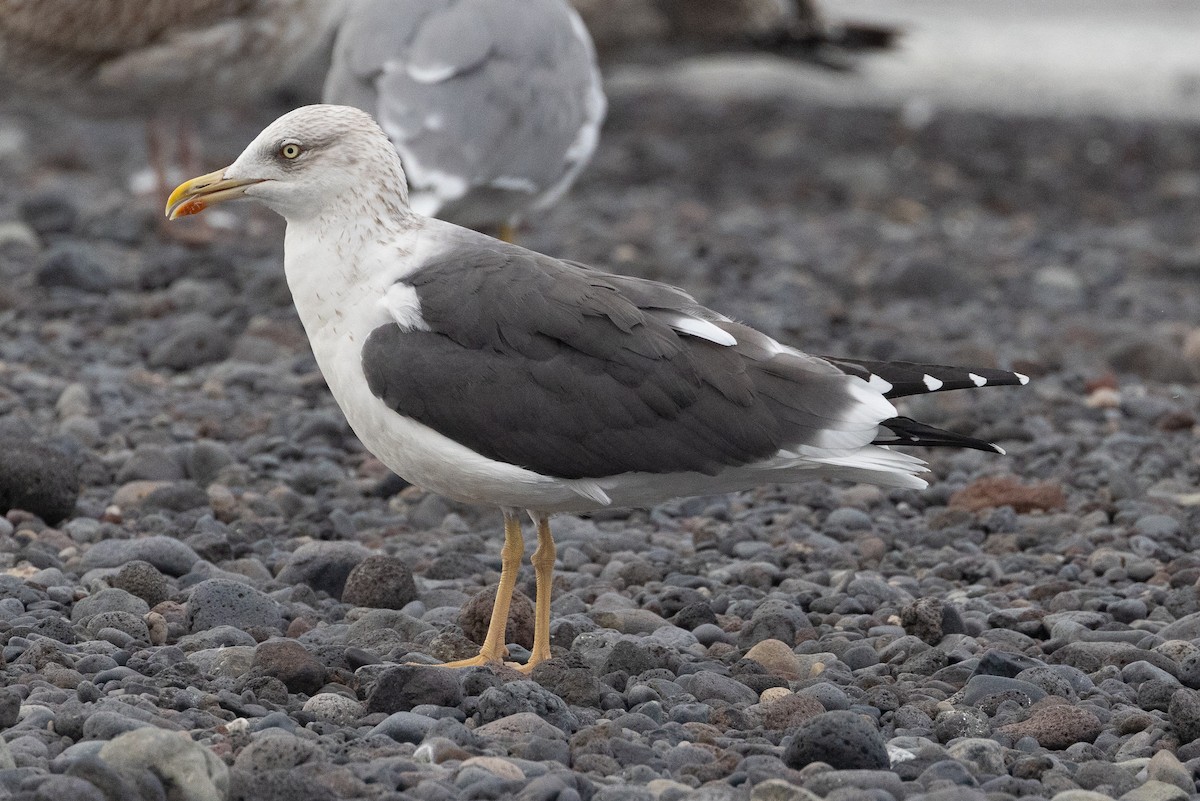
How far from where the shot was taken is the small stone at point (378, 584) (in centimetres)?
468

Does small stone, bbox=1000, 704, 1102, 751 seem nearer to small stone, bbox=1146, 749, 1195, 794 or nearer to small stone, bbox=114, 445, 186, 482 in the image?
small stone, bbox=1146, 749, 1195, 794

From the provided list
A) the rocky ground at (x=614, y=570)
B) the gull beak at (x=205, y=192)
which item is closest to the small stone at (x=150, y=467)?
the rocky ground at (x=614, y=570)

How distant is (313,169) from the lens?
4324 millimetres

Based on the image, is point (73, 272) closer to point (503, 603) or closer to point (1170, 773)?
point (503, 603)

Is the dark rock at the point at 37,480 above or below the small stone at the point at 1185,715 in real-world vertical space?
below

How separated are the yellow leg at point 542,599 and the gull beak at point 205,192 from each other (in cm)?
116

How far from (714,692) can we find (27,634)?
1.67 meters

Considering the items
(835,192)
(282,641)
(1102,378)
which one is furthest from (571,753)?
(835,192)

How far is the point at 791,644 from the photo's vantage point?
4.50 meters

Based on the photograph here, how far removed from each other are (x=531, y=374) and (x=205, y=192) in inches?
40.3

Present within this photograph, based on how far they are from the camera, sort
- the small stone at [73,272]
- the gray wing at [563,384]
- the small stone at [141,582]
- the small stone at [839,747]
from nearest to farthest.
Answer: the small stone at [839,747] → the gray wing at [563,384] → the small stone at [141,582] → the small stone at [73,272]

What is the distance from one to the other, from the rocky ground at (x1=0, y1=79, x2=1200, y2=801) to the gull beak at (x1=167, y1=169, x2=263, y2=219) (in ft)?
3.19

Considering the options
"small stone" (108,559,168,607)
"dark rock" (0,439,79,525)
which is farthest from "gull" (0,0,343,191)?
"small stone" (108,559,168,607)

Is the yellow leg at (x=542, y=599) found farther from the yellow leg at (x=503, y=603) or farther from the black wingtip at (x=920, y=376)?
the black wingtip at (x=920, y=376)
